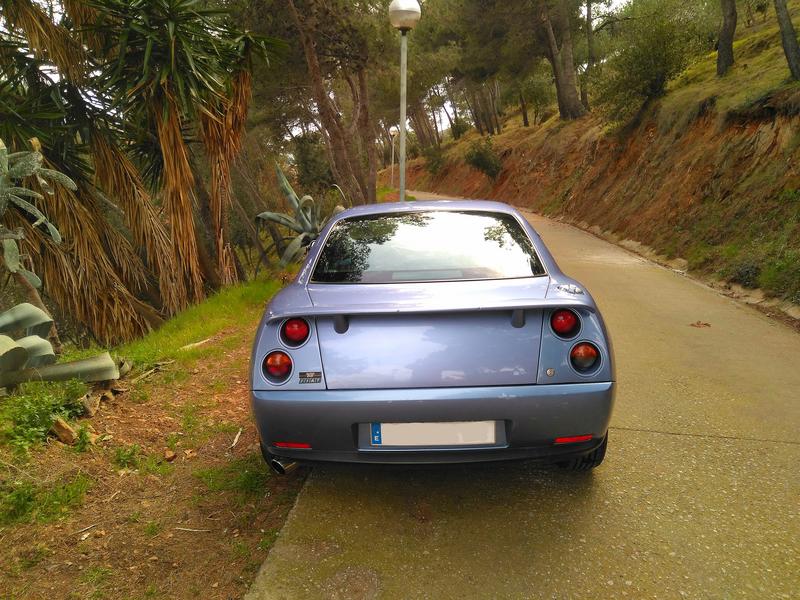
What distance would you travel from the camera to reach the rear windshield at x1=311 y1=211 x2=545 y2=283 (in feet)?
8.47

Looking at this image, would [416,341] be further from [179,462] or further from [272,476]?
[179,462]

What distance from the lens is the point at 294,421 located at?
2156mm

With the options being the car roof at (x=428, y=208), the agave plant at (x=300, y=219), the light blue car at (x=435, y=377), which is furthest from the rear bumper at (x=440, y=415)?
the agave plant at (x=300, y=219)

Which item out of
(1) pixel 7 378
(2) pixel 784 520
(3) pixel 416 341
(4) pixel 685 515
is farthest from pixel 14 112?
(2) pixel 784 520

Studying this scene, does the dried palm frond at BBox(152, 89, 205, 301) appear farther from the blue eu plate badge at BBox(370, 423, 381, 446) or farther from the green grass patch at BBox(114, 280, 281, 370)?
the blue eu plate badge at BBox(370, 423, 381, 446)

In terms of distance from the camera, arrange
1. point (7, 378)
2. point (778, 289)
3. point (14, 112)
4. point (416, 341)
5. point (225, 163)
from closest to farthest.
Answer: point (416, 341), point (7, 378), point (14, 112), point (778, 289), point (225, 163)

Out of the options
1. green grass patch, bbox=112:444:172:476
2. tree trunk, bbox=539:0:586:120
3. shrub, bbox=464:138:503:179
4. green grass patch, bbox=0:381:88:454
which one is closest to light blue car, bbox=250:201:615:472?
green grass patch, bbox=112:444:172:476

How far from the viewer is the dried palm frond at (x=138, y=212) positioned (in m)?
6.89

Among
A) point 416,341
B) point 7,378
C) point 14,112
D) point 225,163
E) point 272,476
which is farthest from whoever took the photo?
point 225,163

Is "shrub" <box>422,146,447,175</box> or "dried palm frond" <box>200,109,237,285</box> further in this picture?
"shrub" <box>422,146,447,175</box>

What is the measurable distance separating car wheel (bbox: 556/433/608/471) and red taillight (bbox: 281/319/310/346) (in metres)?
1.39

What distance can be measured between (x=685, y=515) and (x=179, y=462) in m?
2.57

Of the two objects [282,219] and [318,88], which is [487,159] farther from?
[282,219]

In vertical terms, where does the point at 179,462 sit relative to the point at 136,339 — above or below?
above
